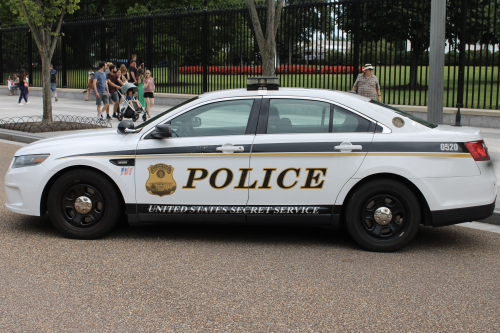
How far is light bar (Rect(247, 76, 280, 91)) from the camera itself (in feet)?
19.4

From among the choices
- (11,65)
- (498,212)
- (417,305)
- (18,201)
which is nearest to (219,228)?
(18,201)

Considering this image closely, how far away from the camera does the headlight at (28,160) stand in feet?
19.0

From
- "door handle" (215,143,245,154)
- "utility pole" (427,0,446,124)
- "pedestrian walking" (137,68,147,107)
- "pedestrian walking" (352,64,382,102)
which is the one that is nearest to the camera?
"door handle" (215,143,245,154)

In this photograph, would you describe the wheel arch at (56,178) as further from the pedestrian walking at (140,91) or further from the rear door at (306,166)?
the pedestrian walking at (140,91)

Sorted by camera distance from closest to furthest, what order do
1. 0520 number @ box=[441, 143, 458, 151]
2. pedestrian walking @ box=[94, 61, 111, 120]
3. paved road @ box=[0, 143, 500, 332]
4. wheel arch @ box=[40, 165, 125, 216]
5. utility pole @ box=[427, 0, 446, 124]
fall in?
paved road @ box=[0, 143, 500, 332] → 0520 number @ box=[441, 143, 458, 151] → wheel arch @ box=[40, 165, 125, 216] → utility pole @ box=[427, 0, 446, 124] → pedestrian walking @ box=[94, 61, 111, 120]

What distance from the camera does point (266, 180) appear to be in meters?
5.48

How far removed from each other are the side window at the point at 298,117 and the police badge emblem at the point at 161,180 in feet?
3.43

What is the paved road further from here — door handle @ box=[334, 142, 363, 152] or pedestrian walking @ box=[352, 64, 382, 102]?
pedestrian walking @ box=[352, 64, 382, 102]

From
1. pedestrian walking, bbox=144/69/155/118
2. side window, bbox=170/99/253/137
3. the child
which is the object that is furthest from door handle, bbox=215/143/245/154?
the child

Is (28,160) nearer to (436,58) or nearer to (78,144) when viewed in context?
(78,144)

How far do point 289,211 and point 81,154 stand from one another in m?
2.12

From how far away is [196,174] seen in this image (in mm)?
5547

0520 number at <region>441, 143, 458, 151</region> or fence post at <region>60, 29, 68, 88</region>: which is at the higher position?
fence post at <region>60, 29, 68, 88</region>

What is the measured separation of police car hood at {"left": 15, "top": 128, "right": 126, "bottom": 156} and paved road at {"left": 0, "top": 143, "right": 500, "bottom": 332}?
887mm
